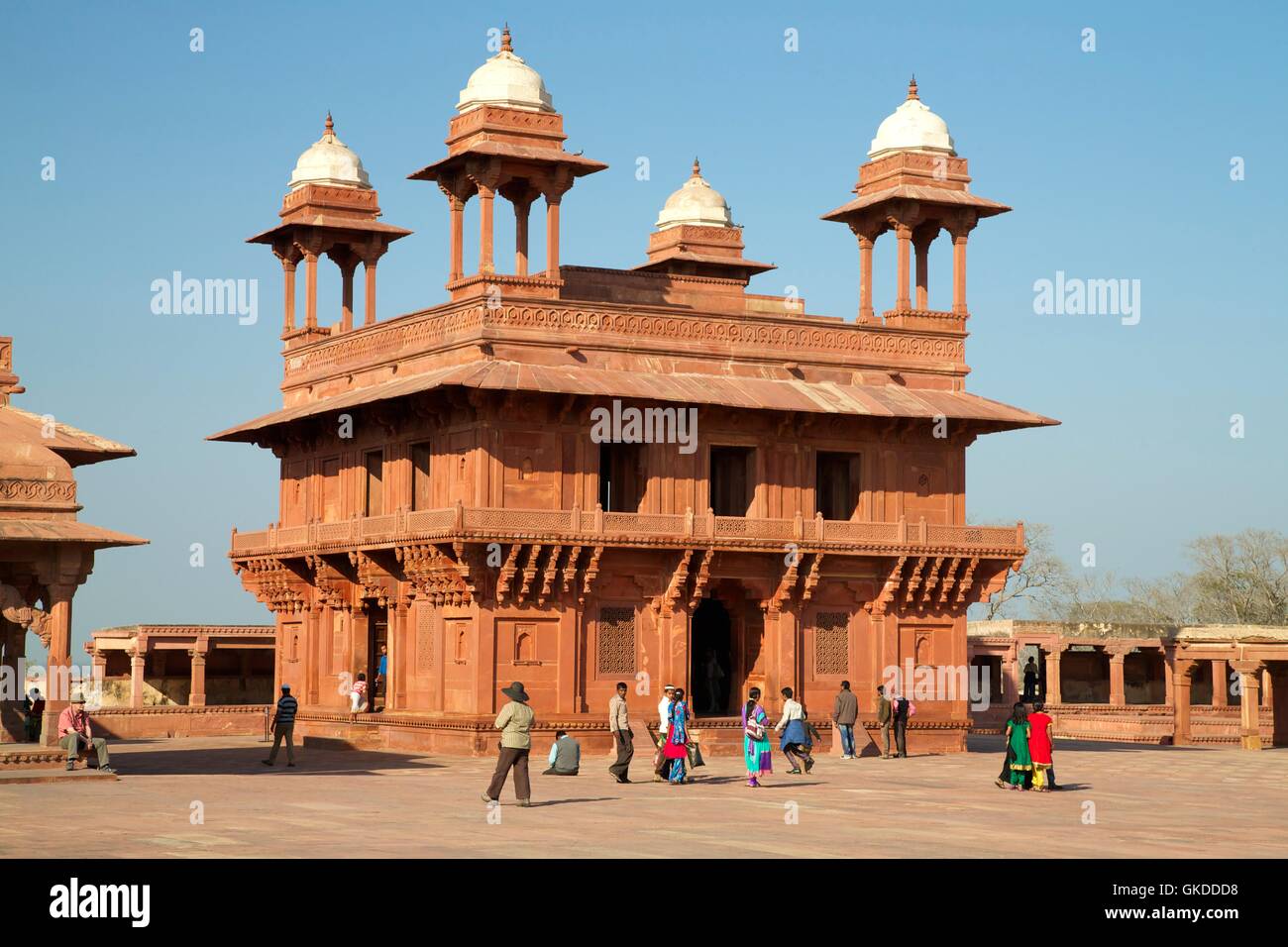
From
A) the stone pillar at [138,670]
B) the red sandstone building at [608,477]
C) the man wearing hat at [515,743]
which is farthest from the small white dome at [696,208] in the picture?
the man wearing hat at [515,743]

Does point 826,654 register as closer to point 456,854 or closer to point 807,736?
point 807,736

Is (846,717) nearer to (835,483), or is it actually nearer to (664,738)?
(835,483)

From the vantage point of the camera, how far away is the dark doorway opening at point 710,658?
40.2 m

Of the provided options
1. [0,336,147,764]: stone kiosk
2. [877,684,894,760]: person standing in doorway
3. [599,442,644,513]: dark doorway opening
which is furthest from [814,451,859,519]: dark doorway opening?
[0,336,147,764]: stone kiosk

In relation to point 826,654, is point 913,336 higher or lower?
higher

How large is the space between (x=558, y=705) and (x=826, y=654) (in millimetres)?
6019

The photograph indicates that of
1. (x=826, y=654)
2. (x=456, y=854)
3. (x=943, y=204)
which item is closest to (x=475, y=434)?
(x=826, y=654)

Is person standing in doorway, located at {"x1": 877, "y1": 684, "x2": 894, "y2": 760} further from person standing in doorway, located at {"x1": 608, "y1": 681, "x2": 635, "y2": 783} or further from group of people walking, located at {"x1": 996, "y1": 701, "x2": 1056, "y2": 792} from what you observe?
person standing in doorway, located at {"x1": 608, "y1": 681, "x2": 635, "y2": 783}

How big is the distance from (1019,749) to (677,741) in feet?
15.4

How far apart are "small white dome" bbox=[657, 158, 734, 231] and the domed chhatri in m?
10.6

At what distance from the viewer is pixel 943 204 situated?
41438 millimetres
